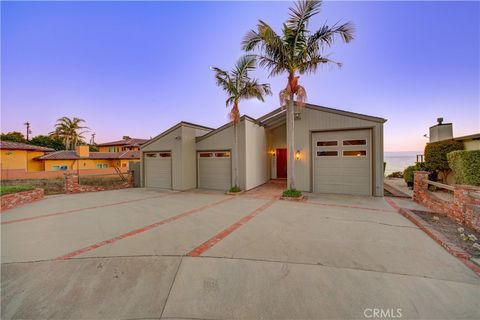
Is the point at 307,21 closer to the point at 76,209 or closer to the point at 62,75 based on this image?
the point at 76,209

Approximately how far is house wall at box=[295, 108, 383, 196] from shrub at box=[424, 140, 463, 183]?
3731mm

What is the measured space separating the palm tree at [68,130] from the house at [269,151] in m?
28.6

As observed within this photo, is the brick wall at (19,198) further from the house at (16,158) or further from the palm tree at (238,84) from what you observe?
the house at (16,158)

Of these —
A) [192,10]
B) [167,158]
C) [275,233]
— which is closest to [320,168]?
[275,233]

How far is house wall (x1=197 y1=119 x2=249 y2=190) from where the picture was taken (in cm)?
946

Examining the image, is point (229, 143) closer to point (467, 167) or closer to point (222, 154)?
point (222, 154)

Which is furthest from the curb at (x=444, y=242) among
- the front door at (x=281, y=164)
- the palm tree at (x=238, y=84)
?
the front door at (x=281, y=164)

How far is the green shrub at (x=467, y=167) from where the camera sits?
636cm

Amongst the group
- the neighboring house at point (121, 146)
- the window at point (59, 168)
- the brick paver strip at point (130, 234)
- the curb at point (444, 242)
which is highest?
the neighboring house at point (121, 146)

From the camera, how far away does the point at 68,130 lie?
29.5 metres

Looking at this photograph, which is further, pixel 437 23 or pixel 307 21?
pixel 437 23

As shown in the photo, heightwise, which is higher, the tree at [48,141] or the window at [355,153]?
the tree at [48,141]

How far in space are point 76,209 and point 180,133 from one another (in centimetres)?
565

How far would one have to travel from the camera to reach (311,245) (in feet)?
11.4
